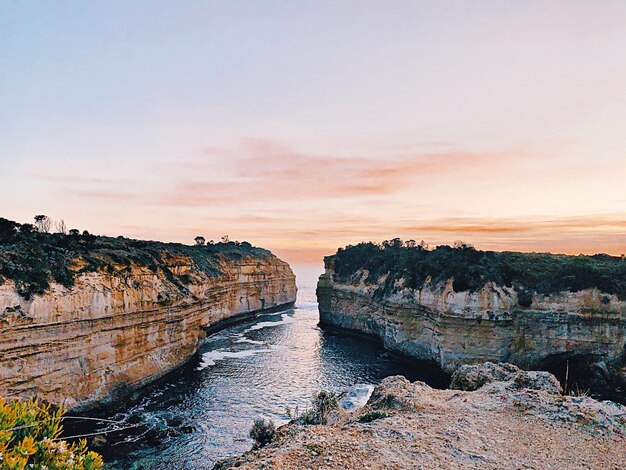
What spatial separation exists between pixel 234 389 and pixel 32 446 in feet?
82.2

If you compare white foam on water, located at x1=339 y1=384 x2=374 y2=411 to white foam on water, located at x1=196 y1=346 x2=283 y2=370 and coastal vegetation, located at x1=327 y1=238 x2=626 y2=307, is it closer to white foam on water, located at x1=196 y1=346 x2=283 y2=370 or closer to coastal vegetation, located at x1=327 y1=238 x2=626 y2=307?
coastal vegetation, located at x1=327 y1=238 x2=626 y2=307

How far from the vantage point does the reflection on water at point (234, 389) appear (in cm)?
2034

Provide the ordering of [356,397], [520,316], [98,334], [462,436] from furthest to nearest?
[520,316] < [356,397] < [98,334] < [462,436]

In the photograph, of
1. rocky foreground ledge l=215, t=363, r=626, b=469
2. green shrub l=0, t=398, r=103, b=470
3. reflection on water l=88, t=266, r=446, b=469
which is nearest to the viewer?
green shrub l=0, t=398, r=103, b=470

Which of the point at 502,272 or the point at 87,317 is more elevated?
the point at 502,272

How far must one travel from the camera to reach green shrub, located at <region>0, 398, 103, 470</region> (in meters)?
5.90

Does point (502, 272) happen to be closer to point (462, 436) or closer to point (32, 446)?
point (462, 436)

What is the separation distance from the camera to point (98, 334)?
84.3ft

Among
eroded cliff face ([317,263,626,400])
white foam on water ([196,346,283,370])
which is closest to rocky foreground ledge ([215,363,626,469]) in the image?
eroded cliff face ([317,263,626,400])

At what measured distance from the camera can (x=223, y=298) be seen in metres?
59.7

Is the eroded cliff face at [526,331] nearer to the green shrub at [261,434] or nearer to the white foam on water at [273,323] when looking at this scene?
the green shrub at [261,434]

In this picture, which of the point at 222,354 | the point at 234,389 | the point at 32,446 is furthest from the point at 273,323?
the point at 32,446

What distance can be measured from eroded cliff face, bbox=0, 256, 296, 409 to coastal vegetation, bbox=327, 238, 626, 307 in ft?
70.5

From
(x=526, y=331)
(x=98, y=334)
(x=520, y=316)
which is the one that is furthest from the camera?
(x=520, y=316)
